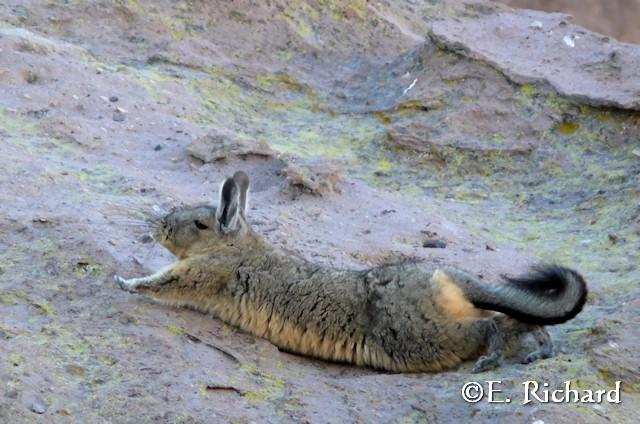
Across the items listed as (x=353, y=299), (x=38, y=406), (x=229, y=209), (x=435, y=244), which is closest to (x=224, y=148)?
(x=435, y=244)

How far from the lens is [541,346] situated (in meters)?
5.82

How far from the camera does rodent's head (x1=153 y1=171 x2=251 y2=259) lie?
249 inches

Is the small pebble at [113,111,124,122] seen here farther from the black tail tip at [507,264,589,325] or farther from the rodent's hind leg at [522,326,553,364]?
the rodent's hind leg at [522,326,553,364]

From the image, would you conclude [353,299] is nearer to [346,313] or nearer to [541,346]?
[346,313]

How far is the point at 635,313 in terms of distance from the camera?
6.02 metres


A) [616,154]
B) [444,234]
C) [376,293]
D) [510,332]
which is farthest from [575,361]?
[616,154]

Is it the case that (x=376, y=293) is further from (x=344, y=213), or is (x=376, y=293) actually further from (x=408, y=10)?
(x=408, y=10)

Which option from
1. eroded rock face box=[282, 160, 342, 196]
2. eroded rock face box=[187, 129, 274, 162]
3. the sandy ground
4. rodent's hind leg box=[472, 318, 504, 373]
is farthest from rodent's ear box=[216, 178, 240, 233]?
eroded rock face box=[187, 129, 274, 162]

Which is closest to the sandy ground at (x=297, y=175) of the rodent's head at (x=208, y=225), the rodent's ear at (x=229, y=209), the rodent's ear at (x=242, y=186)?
the rodent's head at (x=208, y=225)

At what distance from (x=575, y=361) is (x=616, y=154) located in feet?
Answer: 15.1

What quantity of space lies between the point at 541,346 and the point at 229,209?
6.27 feet

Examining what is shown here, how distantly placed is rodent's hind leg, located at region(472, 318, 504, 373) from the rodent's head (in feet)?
5.04

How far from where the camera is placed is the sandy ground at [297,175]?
17.2 feet

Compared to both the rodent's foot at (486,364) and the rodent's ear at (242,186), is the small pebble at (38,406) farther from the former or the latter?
the rodent's foot at (486,364)
